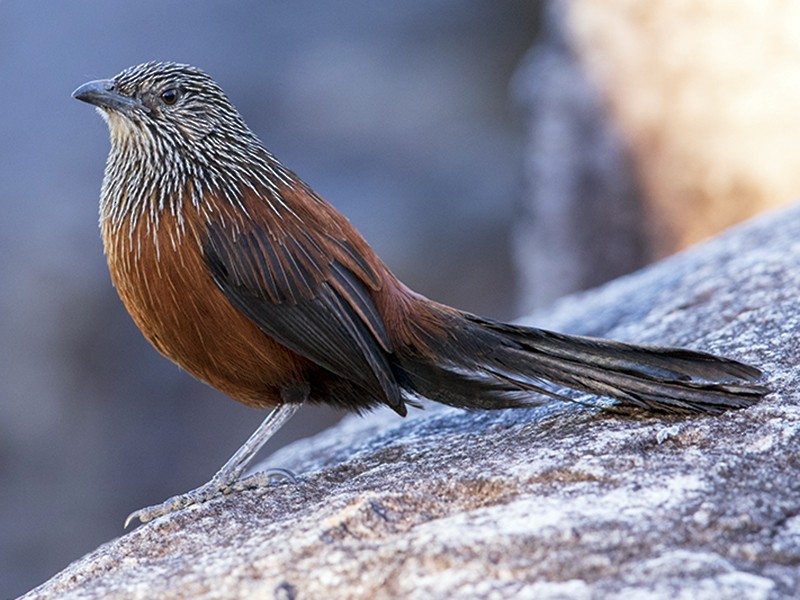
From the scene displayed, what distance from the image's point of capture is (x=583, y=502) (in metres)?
2.67

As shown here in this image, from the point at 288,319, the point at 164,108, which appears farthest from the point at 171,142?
the point at 288,319

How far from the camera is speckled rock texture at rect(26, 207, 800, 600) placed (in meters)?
2.34

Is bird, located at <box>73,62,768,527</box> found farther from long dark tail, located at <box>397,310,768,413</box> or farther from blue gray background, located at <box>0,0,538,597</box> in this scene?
blue gray background, located at <box>0,0,538,597</box>

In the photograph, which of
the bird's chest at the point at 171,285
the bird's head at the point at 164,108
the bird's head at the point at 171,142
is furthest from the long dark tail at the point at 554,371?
the bird's head at the point at 164,108

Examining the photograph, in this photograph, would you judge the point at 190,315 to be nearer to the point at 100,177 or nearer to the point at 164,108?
the point at 164,108

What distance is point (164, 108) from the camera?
13.4 ft

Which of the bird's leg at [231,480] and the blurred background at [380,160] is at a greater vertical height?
the blurred background at [380,160]

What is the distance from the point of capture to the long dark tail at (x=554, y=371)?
127 inches

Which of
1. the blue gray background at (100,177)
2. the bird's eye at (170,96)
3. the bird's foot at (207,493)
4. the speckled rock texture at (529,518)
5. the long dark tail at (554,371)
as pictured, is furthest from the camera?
the blue gray background at (100,177)

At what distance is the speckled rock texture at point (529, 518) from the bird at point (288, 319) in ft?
0.60

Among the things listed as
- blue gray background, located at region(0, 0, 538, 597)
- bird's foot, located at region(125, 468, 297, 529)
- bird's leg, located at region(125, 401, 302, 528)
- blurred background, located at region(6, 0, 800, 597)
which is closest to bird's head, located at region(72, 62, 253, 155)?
bird's leg, located at region(125, 401, 302, 528)

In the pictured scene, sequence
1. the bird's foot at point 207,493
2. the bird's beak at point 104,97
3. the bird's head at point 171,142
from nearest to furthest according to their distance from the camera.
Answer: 1. the bird's foot at point 207,493
2. the bird's head at point 171,142
3. the bird's beak at point 104,97

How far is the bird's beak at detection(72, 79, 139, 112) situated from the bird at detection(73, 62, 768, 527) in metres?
0.27

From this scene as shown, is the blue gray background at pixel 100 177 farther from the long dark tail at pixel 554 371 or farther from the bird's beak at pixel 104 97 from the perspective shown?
the long dark tail at pixel 554 371
